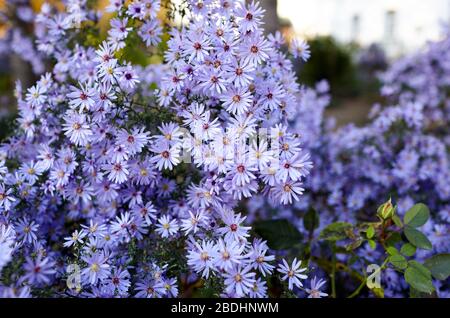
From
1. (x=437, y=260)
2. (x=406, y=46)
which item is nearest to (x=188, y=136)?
(x=437, y=260)

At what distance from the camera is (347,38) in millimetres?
10078

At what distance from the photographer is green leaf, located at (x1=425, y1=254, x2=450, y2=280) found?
1.33m

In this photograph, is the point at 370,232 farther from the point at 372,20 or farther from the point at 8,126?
the point at 372,20

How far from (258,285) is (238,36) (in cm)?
64

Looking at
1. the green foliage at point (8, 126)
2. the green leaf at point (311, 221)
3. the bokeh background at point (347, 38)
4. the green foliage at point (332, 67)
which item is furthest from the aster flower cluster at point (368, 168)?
the green foliage at point (332, 67)

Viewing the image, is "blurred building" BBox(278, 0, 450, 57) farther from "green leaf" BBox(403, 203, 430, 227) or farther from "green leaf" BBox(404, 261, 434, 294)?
"green leaf" BBox(404, 261, 434, 294)

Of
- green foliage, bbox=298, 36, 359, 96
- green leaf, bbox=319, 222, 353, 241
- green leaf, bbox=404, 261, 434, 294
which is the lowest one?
green leaf, bbox=404, 261, 434, 294

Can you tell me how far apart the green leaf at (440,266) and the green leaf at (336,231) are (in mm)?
246

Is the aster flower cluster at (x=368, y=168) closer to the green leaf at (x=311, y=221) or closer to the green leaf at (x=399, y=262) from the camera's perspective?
the green leaf at (x=311, y=221)

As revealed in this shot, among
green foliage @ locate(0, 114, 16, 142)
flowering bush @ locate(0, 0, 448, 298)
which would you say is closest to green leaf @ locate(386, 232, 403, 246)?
flowering bush @ locate(0, 0, 448, 298)

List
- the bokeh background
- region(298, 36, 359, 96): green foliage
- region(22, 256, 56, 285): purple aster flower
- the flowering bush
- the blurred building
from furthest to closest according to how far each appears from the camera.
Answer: the blurred building < region(298, 36, 359, 96): green foliage < the bokeh background < the flowering bush < region(22, 256, 56, 285): purple aster flower
